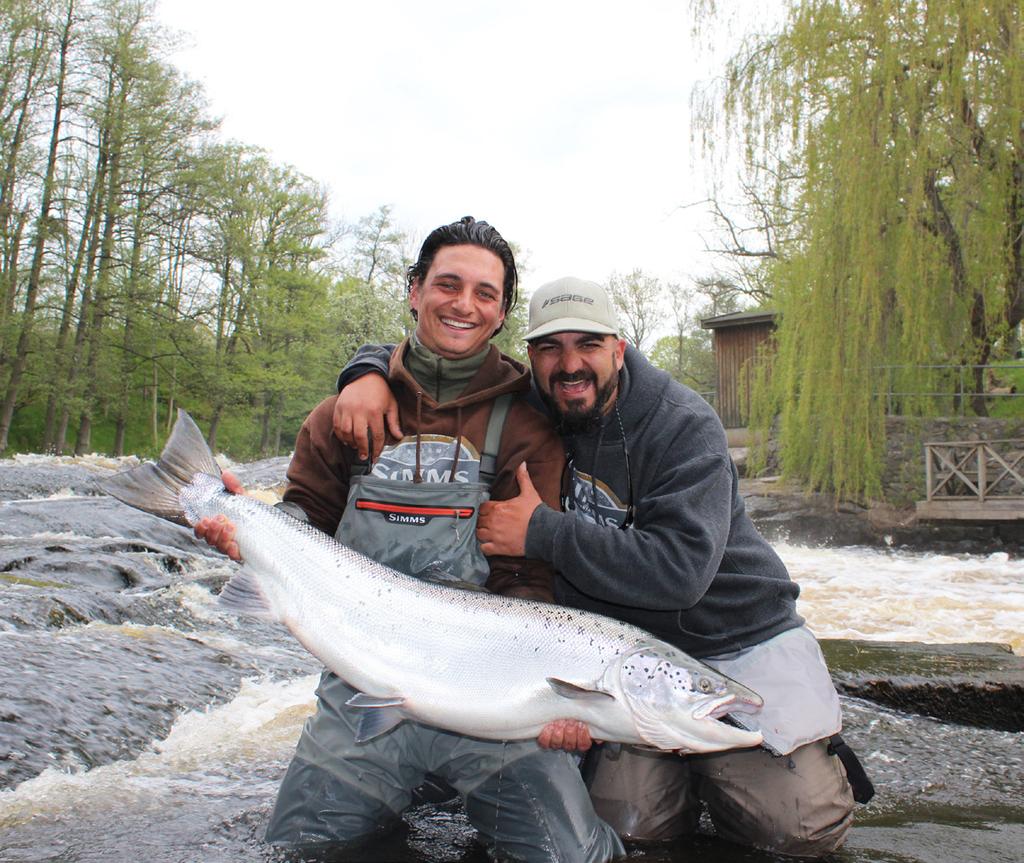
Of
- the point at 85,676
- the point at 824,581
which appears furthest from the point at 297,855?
the point at 824,581

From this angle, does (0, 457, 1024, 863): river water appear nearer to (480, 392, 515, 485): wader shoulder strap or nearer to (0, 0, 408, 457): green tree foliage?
(480, 392, 515, 485): wader shoulder strap

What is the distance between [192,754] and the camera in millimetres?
4344

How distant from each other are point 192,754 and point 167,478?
168cm

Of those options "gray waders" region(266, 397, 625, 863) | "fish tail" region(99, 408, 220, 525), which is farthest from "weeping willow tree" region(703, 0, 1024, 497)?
"fish tail" region(99, 408, 220, 525)

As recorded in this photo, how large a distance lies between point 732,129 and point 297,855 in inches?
643

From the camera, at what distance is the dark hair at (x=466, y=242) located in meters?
3.73

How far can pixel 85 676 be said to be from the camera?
4816mm

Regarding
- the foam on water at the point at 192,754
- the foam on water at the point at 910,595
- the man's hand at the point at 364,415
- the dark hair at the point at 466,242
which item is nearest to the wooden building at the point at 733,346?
the foam on water at the point at 910,595

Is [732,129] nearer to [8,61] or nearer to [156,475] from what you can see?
[156,475]

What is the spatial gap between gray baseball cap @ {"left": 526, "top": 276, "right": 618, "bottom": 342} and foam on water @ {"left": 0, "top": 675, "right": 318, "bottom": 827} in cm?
245

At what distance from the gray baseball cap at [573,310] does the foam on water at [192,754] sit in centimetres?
245

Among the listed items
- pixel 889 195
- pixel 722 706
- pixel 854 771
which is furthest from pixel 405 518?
pixel 889 195

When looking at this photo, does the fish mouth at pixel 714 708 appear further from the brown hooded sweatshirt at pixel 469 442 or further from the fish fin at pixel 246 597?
the fish fin at pixel 246 597

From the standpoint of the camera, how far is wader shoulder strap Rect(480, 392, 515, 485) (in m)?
3.60
